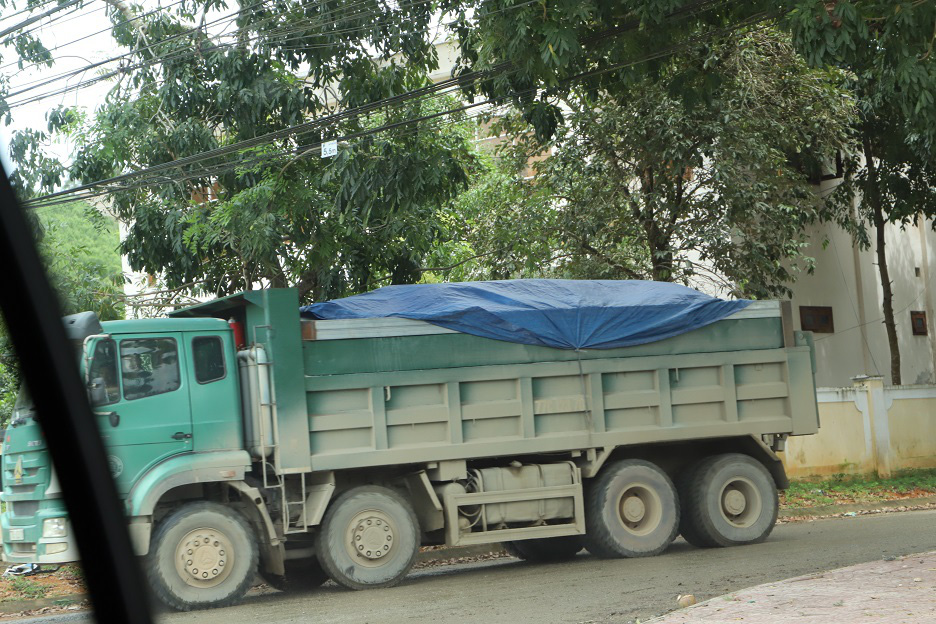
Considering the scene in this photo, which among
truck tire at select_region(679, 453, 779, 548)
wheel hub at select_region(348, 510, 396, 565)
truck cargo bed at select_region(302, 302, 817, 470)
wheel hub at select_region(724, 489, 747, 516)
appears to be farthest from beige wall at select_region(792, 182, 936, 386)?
wheel hub at select_region(348, 510, 396, 565)

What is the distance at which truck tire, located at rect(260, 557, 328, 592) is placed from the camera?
11.2 meters

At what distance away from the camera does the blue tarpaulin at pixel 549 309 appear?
10914mm

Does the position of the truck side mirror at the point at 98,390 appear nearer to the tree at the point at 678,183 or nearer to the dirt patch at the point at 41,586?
the dirt patch at the point at 41,586

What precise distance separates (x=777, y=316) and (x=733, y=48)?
Result: 5643 millimetres

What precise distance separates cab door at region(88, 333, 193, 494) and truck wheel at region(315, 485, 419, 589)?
156 centimetres

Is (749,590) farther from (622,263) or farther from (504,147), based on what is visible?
(504,147)

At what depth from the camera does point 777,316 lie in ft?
40.4

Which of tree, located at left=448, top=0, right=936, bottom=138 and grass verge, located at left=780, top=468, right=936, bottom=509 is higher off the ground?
tree, located at left=448, top=0, right=936, bottom=138

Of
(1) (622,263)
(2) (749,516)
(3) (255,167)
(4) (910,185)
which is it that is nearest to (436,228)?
(3) (255,167)

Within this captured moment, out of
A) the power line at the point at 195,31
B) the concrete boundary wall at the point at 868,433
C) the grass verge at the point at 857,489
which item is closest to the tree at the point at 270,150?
the power line at the point at 195,31

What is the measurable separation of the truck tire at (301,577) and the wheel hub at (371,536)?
1.17m

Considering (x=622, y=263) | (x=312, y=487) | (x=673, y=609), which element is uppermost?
(x=622, y=263)

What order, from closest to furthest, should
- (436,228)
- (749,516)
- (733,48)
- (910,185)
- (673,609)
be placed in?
(673,609) < (749,516) < (436,228) < (733,48) < (910,185)

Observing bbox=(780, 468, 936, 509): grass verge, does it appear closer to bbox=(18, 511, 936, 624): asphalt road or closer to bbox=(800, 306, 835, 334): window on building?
bbox=(18, 511, 936, 624): asphalt road
